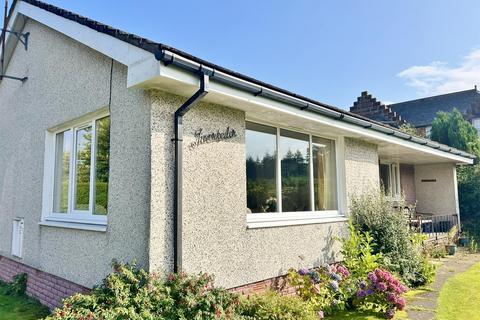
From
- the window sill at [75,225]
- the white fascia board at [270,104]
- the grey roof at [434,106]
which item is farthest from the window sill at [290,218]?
the grey roof at [434,106]

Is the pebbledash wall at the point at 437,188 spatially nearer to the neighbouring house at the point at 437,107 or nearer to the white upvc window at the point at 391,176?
the white upvc window at the point at 391,176

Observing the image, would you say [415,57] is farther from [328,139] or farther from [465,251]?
[328,139]

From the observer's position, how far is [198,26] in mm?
15031

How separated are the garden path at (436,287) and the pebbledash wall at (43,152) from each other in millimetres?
6121

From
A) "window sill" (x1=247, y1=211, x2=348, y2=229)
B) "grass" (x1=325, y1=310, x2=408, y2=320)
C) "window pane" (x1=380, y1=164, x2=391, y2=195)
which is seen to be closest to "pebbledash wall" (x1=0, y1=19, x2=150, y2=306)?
"window sill" (x1=247, y1=211, x2=348, y2=229)

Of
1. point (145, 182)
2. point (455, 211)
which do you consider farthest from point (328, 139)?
point (455, 211)

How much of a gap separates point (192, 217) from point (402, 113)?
149 ft

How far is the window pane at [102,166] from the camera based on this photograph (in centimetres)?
714

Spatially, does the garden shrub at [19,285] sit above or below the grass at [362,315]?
above

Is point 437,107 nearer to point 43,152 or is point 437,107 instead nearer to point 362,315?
point 362,315

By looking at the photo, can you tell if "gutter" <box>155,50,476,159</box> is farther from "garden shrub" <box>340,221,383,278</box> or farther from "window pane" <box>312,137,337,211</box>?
"garden shrub" <box>340,221,383,278</box>

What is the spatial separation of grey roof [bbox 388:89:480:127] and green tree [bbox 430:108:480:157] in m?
14.5

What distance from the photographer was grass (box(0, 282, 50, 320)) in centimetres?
741

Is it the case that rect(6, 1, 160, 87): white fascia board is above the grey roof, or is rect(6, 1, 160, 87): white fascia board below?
below
